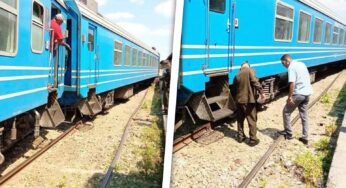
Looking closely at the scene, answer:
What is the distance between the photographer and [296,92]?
427 centimetres

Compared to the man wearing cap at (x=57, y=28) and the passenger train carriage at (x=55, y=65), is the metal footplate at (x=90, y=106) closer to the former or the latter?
the passenger train carriage at (x=55, y=65)

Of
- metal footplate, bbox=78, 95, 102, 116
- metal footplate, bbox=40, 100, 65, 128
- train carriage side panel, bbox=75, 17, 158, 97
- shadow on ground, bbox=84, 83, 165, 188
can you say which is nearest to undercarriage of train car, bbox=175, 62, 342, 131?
shadow on ground, bbox=84, 83, 165, 188

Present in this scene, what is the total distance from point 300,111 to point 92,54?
15.8 feet

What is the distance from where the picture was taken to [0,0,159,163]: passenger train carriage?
3777 millimetres

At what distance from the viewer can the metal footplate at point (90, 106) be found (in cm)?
738

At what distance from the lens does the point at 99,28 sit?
7.86 metres

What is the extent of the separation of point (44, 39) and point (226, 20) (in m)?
2.40

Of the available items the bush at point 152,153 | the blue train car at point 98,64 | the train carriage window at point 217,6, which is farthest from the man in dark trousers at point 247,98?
the blue train car at point 98,64

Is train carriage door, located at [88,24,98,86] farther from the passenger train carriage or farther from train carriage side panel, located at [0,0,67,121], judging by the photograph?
train carriage side panel, located at [0,0,67,121]

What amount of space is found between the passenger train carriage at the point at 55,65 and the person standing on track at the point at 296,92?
1.31 m

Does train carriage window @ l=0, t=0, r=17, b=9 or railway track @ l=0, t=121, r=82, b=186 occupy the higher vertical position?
train carriage window @ l=0, t=0, r=17, b=9

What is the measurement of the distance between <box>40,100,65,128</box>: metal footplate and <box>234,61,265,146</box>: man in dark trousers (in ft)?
9.42

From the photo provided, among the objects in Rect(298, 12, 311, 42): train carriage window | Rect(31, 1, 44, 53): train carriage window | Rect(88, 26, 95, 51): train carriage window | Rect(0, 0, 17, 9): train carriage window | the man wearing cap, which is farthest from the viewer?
Rect(88, 26, 95, 51): train carriage window

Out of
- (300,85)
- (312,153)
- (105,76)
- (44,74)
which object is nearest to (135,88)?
(105,76)
